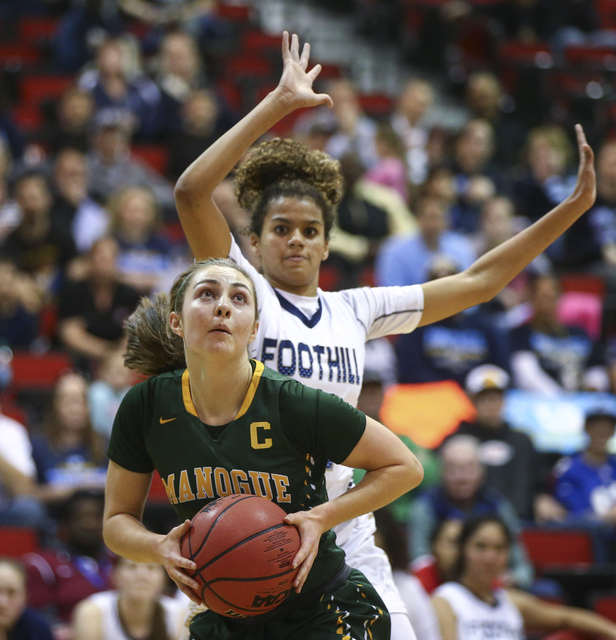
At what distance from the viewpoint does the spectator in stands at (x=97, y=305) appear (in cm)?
783

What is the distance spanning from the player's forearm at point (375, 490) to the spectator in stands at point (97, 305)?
203 inches

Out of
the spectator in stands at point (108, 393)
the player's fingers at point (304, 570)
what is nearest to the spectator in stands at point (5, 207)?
the spectator in stands at point (108, 393)

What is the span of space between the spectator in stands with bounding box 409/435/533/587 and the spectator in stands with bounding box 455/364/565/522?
70 cm

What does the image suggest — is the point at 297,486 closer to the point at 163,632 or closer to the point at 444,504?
the point at 163,632

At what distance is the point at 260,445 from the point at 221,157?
3.04 feet

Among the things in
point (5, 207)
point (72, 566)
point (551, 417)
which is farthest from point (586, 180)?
point (5, 207)

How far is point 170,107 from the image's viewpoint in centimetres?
1052

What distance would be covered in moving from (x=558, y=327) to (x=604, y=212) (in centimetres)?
222

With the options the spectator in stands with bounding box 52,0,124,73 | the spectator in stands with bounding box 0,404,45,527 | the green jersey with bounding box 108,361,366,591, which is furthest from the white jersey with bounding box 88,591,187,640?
the spectator in stands with bounding box 52,0,124,73

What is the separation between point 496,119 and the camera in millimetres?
12367

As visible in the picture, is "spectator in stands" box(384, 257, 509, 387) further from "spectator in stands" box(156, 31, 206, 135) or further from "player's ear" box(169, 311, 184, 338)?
"player's ear" box(169, 311, 184, 338)

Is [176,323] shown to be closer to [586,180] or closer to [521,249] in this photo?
[521,249]

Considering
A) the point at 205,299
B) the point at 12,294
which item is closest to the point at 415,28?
the point at 12,294

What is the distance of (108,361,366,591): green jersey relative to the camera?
2.89 m
